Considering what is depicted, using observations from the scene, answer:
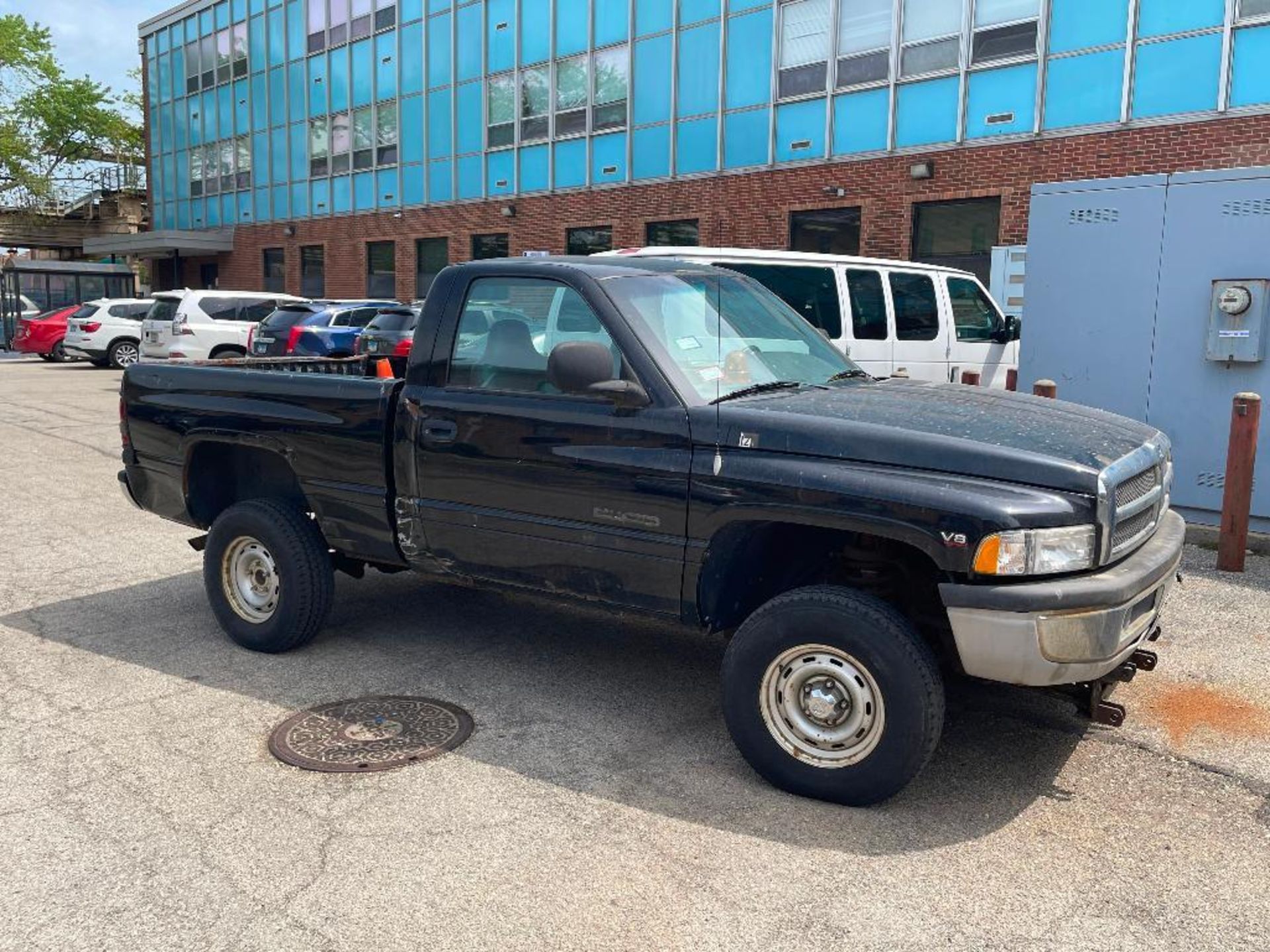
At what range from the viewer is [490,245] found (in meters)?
24.8

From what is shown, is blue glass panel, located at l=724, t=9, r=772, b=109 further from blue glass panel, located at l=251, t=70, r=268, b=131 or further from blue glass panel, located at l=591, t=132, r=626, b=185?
blue glass panel, located at l=251, t=70, r=268, b=131

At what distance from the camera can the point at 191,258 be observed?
3706cm

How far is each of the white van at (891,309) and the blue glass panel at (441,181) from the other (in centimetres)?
1808

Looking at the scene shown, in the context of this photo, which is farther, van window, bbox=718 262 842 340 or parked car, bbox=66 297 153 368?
parked car, bbox=66 297 153 368

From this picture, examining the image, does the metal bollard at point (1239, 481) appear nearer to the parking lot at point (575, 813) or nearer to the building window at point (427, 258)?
the parking lot at point (575, 813)

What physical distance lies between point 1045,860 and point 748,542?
54.9 inches

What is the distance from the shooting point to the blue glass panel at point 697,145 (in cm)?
1942

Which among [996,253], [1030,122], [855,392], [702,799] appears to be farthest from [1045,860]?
[1030,122]

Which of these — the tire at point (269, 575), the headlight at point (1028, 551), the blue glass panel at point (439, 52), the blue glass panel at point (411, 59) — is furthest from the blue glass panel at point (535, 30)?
the headlight at point (1028, 551)

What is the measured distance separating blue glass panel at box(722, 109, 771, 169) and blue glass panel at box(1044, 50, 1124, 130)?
510cm

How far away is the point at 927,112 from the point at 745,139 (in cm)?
364

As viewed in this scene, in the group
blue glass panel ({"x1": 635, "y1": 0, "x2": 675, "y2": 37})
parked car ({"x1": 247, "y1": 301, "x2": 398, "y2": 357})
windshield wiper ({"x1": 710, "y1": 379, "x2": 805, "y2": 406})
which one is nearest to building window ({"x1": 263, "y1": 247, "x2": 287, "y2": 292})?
parked car ({"x1": 247, "y1": 301, "x2": 398, "y2": 357})

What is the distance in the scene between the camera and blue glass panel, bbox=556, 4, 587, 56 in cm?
2177

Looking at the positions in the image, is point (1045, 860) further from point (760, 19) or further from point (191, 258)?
point (191, 258)
